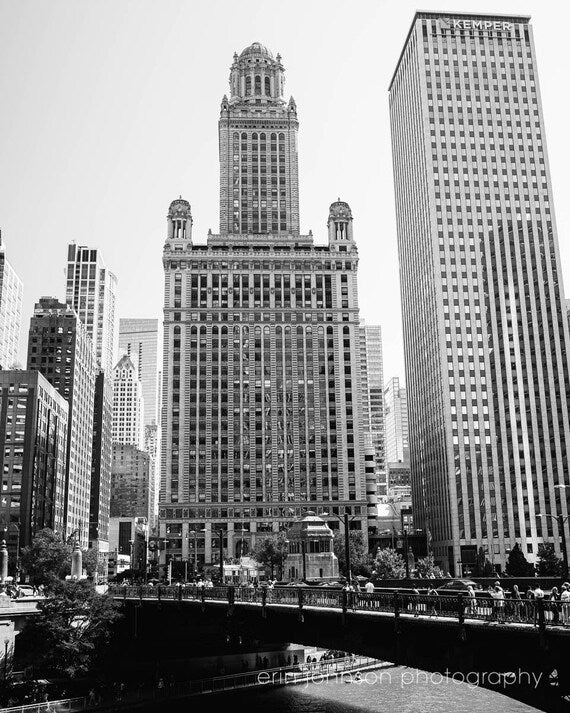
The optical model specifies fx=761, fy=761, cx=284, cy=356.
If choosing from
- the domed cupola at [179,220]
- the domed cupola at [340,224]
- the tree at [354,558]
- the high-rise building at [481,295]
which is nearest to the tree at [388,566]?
the tree at [354,558]

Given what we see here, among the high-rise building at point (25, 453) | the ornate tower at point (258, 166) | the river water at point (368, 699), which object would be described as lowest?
the river water at point (368, 699)

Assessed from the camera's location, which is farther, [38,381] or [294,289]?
[294,289]

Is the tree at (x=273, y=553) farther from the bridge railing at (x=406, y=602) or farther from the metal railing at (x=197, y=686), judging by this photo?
the bridge railing at (x=406, y=602)

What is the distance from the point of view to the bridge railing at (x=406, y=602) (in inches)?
1119

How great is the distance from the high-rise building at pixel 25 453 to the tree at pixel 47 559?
29555 mm

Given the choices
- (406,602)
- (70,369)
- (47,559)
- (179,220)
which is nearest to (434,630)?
(406,602)

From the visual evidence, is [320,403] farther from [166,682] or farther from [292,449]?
[166,682]

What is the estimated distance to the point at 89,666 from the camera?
61594mm

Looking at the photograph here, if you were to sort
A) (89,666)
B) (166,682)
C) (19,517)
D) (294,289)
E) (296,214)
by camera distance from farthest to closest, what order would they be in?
(296,214), (294,289), (19,517), (166,682), (89,666)

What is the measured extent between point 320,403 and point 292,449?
35.7 ft

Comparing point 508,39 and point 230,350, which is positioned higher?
point 508,39

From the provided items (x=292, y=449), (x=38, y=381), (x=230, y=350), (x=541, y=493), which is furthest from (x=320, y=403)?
(x=38, y=381)

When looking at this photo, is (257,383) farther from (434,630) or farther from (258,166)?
(434,630)

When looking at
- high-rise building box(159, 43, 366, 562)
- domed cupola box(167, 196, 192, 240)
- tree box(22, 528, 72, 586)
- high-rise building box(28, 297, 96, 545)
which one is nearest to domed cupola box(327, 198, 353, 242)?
Result: high-rise building box(159, 43, 366, 562)
